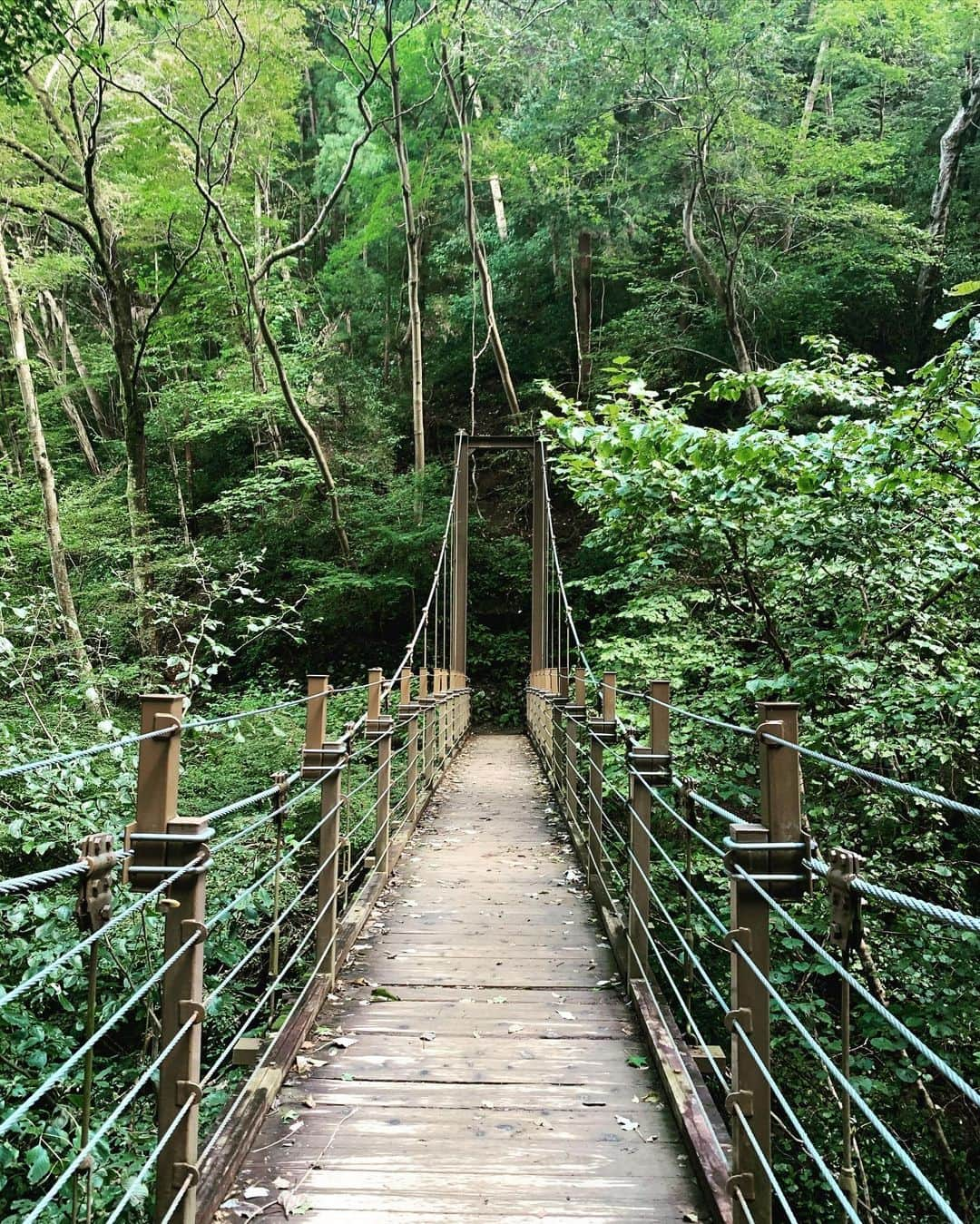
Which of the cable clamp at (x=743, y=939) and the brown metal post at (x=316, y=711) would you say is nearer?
the cable clamp at (x=743, y=939)

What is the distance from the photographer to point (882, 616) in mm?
3412

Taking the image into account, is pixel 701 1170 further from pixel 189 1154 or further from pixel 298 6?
pixel 298 6

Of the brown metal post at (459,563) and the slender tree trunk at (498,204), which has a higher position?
the slender tree trunk at (498,204)

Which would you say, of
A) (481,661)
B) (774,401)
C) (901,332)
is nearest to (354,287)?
(481,661)

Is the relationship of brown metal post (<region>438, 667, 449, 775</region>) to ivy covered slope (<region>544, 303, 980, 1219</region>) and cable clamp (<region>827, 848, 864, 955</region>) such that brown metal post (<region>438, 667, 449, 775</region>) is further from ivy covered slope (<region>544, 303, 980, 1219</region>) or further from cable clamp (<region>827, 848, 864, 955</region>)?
cable clamp (<region>827, 848, 864, 955</region>)

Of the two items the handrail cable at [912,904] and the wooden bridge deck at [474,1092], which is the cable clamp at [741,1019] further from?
the wooden bridge deck at [474,1092]

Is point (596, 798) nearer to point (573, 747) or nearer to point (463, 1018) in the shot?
point (573, 747)

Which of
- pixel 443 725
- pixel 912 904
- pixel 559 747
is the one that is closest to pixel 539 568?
pixel 443 725

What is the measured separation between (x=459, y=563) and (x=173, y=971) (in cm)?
1023

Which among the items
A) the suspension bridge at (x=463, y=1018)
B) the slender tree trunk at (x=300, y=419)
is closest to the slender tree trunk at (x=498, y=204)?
the slender tree trunk at (x=300, y=419)

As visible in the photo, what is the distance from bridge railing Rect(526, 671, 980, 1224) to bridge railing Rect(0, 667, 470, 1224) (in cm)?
100

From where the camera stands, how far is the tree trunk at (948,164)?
11008 mm

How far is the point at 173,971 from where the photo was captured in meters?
1.52

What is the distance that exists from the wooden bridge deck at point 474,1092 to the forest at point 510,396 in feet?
2.95
